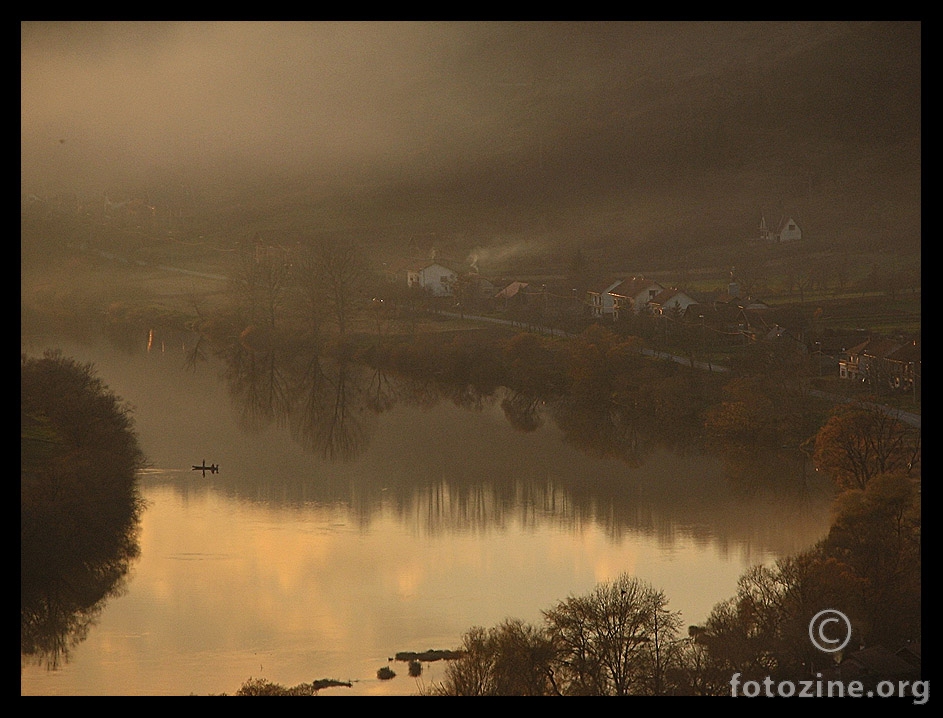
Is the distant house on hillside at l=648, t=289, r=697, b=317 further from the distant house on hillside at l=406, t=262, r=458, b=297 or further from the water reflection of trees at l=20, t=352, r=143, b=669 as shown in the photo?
the water reflection of trees at l=20, t=352, r=143, b=669

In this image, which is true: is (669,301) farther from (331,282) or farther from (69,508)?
(69,508)

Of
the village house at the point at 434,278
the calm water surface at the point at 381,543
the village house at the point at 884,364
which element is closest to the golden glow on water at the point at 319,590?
the calm water surface at the point at 381,543

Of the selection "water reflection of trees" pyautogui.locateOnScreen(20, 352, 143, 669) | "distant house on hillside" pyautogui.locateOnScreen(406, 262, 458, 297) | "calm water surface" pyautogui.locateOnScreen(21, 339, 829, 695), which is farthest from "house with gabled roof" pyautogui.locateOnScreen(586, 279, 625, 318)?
"water reflection of trees" pyautogui.locateOnScreen(20, 352, 143, 669)

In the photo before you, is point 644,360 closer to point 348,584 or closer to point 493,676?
point 348,584

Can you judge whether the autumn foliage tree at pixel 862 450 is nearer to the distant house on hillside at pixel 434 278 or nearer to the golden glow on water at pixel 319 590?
the golden glow on water at pixel 319 590

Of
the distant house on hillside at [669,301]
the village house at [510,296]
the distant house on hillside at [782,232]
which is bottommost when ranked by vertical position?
the distant house on hillside at [669,301]

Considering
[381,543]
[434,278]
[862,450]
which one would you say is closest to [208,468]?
[381,543]

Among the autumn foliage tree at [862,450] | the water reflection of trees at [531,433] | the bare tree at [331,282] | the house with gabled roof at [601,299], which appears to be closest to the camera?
the autumn foliage tree at [862,450]
